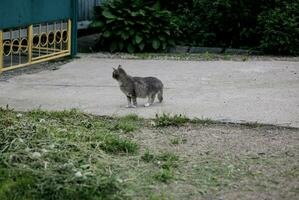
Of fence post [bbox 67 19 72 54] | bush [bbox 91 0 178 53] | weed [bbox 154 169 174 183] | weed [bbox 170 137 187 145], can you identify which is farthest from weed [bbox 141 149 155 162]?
bush [bbox 91 0 178 53]

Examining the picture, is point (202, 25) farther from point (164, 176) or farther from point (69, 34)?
point (164, 176)

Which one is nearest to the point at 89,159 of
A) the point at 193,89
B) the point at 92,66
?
the point at 193,89

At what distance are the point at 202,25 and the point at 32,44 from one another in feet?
13.5

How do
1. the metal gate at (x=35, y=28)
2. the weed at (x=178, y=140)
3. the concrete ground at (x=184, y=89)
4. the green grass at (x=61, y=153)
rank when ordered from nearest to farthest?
the green grass at (x=61, y=153)
the weed at (x=178, y=140)
the concrete ground at (x=184, y=89)
the metal gate at (x=35, y=28)

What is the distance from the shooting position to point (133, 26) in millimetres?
12953

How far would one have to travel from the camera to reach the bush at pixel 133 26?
12852 millimetres

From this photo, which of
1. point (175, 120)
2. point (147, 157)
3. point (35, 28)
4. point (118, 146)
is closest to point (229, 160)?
point (147, 157)

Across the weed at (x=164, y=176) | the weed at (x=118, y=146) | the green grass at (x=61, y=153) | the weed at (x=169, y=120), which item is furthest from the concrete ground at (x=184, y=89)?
the weed at (x=164, y=176)

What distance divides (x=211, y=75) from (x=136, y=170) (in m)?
4.68

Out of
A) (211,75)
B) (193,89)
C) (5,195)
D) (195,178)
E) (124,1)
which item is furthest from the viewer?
(124,1)

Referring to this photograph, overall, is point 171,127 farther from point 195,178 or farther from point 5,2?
point 5,2

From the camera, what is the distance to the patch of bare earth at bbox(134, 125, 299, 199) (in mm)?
5285

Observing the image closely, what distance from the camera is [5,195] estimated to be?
201 inches

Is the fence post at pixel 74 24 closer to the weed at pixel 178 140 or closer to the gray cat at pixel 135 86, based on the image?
the gray cat at pixel 135 86
